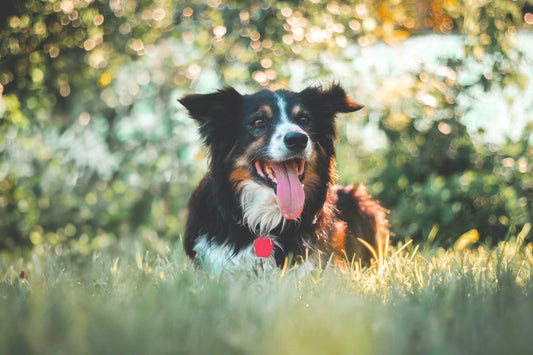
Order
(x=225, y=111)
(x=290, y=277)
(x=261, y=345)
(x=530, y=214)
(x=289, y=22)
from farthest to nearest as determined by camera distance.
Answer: (x=530, y=214)
(x=289, y=22)
(x=225, y=111)
(x=290, y=277)
(x=261, y=345)

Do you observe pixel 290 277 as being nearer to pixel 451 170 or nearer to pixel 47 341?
pixel 47 341

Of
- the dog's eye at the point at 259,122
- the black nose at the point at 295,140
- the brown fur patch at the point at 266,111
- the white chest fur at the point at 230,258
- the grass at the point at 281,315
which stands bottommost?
the white chest fur at the point at 230,258

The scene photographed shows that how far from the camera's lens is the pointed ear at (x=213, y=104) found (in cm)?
291

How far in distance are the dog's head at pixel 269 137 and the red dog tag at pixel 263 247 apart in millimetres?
244

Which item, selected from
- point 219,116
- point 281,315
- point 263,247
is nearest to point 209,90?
point 219,116

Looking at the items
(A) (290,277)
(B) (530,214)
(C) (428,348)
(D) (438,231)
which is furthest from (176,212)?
(C) (428,348)

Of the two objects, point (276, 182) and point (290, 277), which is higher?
point (276, 182)

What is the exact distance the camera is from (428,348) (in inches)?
54.9

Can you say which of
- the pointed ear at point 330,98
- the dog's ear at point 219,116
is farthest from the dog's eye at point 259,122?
the pointed ear at point 330,98

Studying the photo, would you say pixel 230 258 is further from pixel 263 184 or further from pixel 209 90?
pixel 209 90

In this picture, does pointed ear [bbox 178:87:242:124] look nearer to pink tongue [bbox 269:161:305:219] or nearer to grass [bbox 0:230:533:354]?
pink tongue [bbox 269:161:305:219]

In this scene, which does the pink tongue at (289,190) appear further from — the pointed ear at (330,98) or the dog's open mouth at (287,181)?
the pointed ear at (330,98)

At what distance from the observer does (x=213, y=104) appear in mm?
2984

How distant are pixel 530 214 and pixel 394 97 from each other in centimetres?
175
